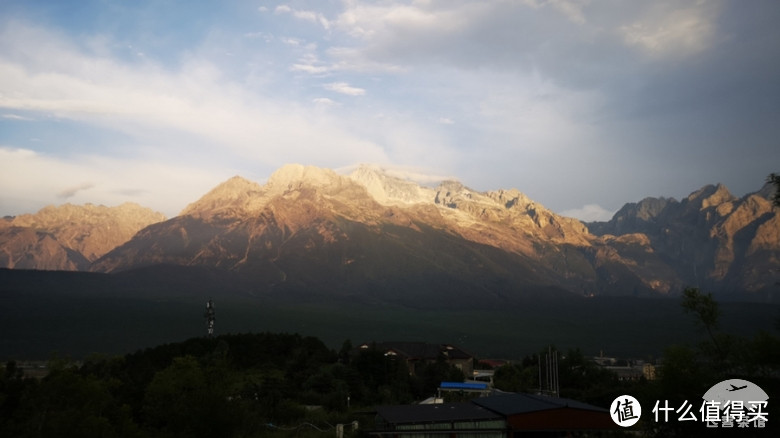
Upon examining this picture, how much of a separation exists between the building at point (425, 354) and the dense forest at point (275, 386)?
4831mm

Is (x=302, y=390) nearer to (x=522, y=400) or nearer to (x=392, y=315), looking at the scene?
(x=522, y=400)

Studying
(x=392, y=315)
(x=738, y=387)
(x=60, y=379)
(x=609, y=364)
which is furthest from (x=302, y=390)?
(x=392, y=315)

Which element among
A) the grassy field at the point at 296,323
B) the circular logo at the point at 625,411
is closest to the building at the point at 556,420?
the circular logo at the point at 625,411

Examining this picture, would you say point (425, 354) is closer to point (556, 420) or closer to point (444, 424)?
point (444, 424)

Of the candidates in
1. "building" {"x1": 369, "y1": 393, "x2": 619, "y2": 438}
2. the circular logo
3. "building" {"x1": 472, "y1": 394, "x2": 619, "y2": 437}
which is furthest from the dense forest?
"building" {"x1": 369, "y1": 393, "x2": 619, "y2": 438}

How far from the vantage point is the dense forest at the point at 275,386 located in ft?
104

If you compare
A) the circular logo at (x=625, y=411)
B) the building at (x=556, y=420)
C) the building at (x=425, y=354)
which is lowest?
the building at (x=425, y=354)

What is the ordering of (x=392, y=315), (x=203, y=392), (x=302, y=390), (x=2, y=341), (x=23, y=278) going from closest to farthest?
(x=203, y=392) < (x=302, y=390) < (x=2, y=341) < (x=392, y=315) < (x=23, y=278)

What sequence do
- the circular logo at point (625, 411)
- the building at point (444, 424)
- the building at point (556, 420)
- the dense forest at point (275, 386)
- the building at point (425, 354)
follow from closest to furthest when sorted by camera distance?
the circular logo at point (625, 411) → the dense forest at point (275, 386) → the building at point (556, 420) → the building at point (444, 424) → the building at point (425, 354)

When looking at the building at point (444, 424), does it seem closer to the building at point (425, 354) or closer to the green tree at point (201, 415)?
the green tree at point (201, 415)

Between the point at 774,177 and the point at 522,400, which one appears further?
the point at 522,400

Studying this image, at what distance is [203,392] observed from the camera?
3331cm

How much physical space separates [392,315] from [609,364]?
84220mm

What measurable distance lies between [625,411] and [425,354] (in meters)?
54.6
